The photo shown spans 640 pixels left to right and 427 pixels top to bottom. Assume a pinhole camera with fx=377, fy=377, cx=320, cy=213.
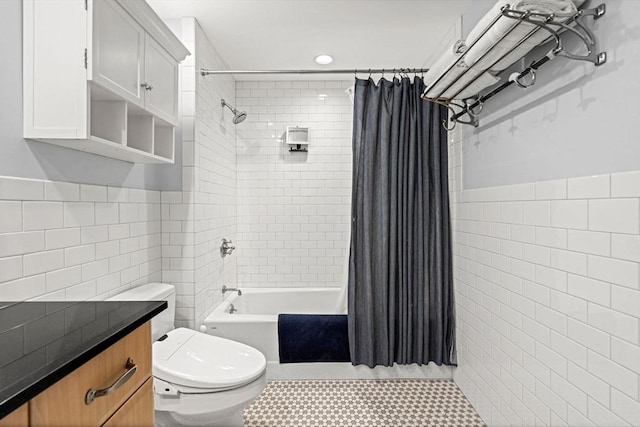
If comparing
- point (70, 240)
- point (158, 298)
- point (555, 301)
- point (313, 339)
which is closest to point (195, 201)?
point (158, 298)

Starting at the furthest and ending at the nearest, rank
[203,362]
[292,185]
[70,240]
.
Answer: [292,185], [203,362], [70,240]

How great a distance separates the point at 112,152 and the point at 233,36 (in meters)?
1.42

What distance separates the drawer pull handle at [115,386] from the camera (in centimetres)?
80

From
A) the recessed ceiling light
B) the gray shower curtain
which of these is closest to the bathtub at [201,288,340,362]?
the gray shower curtain

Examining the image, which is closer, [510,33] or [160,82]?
[510,33]

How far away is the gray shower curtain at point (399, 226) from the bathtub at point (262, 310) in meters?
0.60

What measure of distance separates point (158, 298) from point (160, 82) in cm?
115

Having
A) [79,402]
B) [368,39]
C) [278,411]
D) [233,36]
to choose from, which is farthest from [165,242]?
[368,39]

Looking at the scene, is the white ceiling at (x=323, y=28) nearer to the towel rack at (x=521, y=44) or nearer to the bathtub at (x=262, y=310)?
the towel rack at (x=521, y=44)

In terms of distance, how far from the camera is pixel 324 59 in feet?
10.2

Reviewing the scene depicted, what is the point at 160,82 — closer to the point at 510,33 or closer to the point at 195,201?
the point at 195,201

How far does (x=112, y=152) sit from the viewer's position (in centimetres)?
171

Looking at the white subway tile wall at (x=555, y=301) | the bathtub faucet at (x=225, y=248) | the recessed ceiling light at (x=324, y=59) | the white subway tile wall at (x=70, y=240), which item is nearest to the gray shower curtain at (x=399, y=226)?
the white subway tile wall at (x=555, y=301)

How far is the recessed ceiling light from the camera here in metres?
3.05
